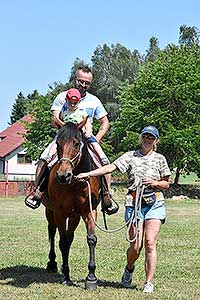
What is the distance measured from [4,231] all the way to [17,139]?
5646 centimetres

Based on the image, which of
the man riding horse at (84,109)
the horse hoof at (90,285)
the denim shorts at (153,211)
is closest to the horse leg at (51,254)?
the man riding horse at (84,109)

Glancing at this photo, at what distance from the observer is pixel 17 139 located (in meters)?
73.4

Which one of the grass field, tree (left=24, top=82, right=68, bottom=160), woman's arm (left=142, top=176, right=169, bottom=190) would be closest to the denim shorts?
woman's arm (left=142, top=176, right=169, bottom=190)

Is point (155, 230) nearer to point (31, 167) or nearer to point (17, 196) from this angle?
point (17, 196)

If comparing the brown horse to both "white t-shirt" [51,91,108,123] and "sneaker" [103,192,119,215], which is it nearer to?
"sneaker" [103,192,119,215]

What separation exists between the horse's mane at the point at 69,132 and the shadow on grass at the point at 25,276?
2300mm

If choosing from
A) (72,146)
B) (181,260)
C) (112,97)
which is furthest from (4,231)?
(112,97)

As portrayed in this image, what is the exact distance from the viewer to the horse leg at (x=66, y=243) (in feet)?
28.1

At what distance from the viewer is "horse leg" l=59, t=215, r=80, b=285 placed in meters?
8.55

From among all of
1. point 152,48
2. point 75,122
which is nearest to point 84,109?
point 75,122

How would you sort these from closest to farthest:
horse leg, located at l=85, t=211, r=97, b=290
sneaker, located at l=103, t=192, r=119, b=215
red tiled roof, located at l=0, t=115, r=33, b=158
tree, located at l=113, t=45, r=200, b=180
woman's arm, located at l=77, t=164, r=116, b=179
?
woman's arm, located at l=77, t=164, r=116, b=179, horse leg, located at l=85, t=211, r=97, b=290, sneaker, located at l=103, t=192, r=119, b=215, tree, located at l=113, t=45, r=200, b=180, red tiled roof, located at l=0, t=115, r=33, b=158

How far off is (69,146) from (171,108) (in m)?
37.6

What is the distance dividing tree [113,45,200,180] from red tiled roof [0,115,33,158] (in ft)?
75.3

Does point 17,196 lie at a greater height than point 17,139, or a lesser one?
lesser
